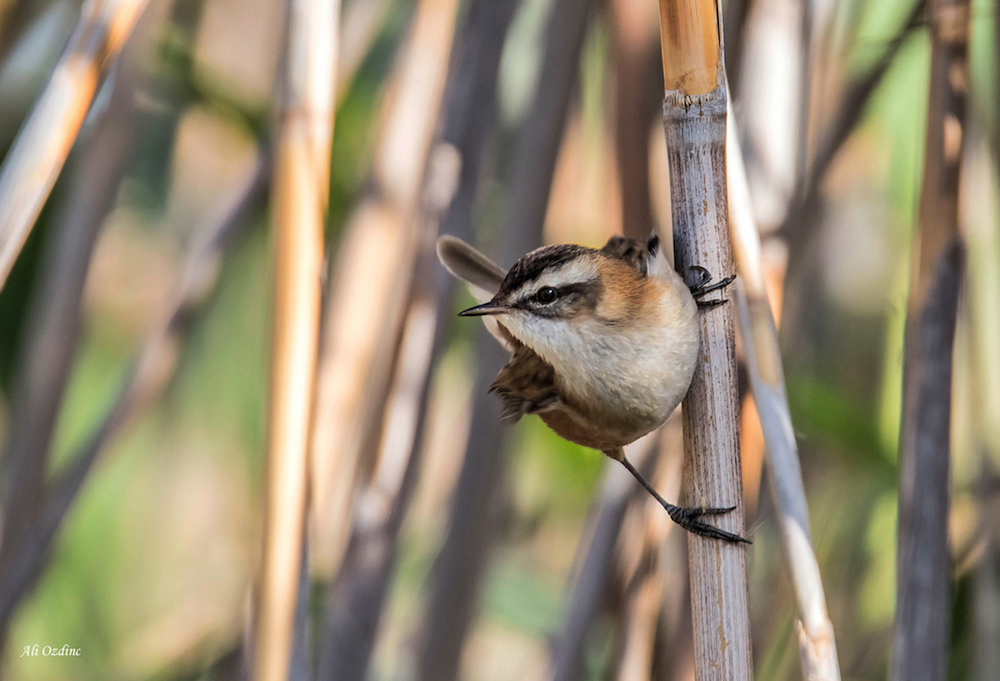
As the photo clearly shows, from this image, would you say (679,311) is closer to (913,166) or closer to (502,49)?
(502,49)

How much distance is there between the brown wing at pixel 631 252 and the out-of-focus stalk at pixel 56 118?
609mm

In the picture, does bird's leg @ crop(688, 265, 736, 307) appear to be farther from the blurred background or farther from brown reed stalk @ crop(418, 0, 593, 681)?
brown reed stalk @ crop(418, 0, 593, 681)

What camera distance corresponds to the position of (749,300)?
2.99 feet

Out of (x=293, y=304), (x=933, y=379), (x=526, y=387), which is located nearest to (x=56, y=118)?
(x=293, y=304)

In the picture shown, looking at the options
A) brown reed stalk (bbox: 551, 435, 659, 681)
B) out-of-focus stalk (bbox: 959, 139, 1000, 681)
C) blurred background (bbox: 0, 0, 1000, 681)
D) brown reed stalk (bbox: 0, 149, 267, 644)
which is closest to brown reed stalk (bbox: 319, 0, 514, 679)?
blurred background (bbox: 0, 0, 1000, 681)

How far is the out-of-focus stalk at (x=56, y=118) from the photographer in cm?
76

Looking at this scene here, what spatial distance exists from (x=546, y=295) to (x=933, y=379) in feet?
1.80

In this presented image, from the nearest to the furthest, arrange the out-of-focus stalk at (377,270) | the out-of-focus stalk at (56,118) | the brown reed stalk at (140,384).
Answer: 1. the out-of-focus stalk at (56,118)
2. the out-of-focus stalk at (377,270)
3. the brown reed stalk at (140,384)

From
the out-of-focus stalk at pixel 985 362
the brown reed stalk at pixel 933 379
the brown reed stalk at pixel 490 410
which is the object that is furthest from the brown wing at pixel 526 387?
the out-of-focus stalk at pixel 985 362

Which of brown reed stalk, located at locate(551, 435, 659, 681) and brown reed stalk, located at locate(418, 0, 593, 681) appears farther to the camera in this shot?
brown reed stalk, located at locate(418, 0, 593, 681)

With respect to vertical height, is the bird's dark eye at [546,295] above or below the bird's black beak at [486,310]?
above

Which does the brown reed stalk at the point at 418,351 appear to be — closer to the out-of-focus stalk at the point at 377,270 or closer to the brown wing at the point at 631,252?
the out-of-focus stalk at the point at 377,270

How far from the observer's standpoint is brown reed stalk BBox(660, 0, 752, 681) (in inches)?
30.1

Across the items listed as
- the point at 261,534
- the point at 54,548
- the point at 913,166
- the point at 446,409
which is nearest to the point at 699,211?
the point at 261,534
